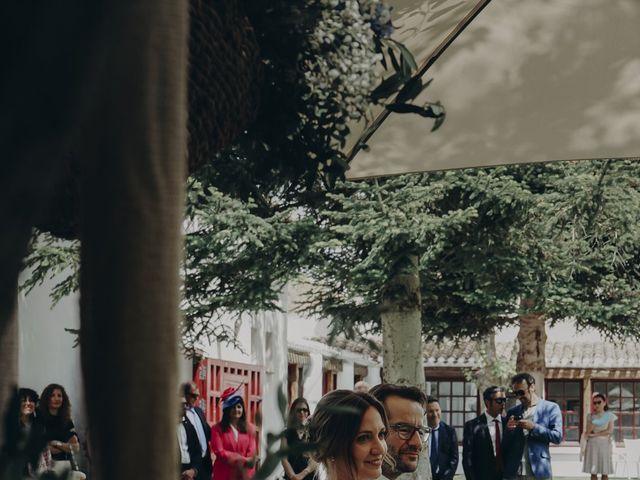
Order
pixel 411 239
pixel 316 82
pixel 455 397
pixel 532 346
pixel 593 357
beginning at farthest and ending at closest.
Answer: pixel 455 397, pixel 593 357, pixel 532 346, pixel 411 239, pixel 316 82

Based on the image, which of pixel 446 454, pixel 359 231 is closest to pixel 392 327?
pixel 359 231

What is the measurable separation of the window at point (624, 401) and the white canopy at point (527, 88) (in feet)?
106

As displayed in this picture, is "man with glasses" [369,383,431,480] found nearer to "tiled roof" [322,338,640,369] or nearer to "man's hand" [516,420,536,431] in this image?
"man's hand" [516,420,536,431]

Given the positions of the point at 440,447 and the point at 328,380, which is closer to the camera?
the point at 440,447

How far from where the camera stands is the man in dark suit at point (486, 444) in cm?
999

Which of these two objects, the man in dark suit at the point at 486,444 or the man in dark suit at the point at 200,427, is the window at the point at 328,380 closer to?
the man in dark suit at the point at 486,444

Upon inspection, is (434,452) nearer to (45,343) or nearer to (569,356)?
(45,343)

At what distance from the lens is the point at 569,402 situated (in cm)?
3478

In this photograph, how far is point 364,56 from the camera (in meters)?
1.79

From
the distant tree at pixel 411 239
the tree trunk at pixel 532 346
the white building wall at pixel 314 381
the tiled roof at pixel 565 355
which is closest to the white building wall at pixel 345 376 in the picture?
the tiled roof at pixel 565 355

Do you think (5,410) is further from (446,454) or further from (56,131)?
(446,454)

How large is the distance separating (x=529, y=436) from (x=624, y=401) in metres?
26.2

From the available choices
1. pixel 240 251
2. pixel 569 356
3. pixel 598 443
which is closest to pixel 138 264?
pixel 240 251

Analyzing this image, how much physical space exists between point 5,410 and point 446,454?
35.5 feet
